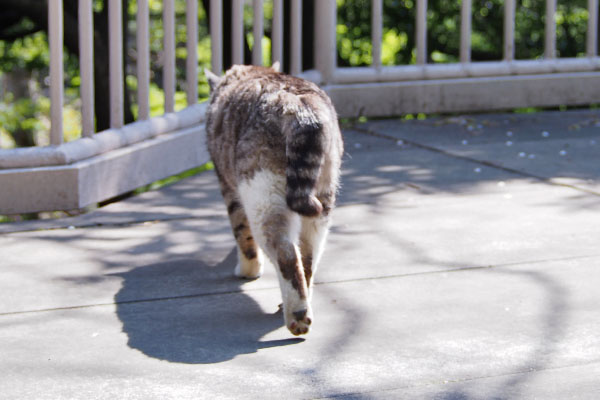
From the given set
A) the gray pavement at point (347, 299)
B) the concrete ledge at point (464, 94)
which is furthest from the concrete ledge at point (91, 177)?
the concrete ledge at point (464, 94)

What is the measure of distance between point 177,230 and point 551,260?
2344 mm

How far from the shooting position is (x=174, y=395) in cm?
354

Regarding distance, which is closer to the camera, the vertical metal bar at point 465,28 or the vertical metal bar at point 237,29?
the vertical metal bar at point 237,29

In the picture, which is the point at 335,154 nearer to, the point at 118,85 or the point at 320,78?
the point at 118,85

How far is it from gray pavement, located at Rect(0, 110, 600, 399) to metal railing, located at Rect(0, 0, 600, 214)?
0.30 metres

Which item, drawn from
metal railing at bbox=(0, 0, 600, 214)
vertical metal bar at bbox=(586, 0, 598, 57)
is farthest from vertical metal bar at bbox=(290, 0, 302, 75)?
vertical metal bar at bbox=(586, 0, 598, 57)

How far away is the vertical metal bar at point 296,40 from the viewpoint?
30.1 feet

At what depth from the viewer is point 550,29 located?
33.6ft

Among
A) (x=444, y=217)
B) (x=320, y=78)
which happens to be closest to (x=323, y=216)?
(x=444, y=217)

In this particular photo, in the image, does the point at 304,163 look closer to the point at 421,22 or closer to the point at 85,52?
the point at 85,52

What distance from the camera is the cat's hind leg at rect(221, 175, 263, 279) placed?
4.97 m

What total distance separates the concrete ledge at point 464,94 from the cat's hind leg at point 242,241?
15.5 ft

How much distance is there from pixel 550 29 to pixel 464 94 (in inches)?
47.6

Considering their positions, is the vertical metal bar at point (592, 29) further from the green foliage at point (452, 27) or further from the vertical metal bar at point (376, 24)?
the vertical metal bar at point (376, 24)
